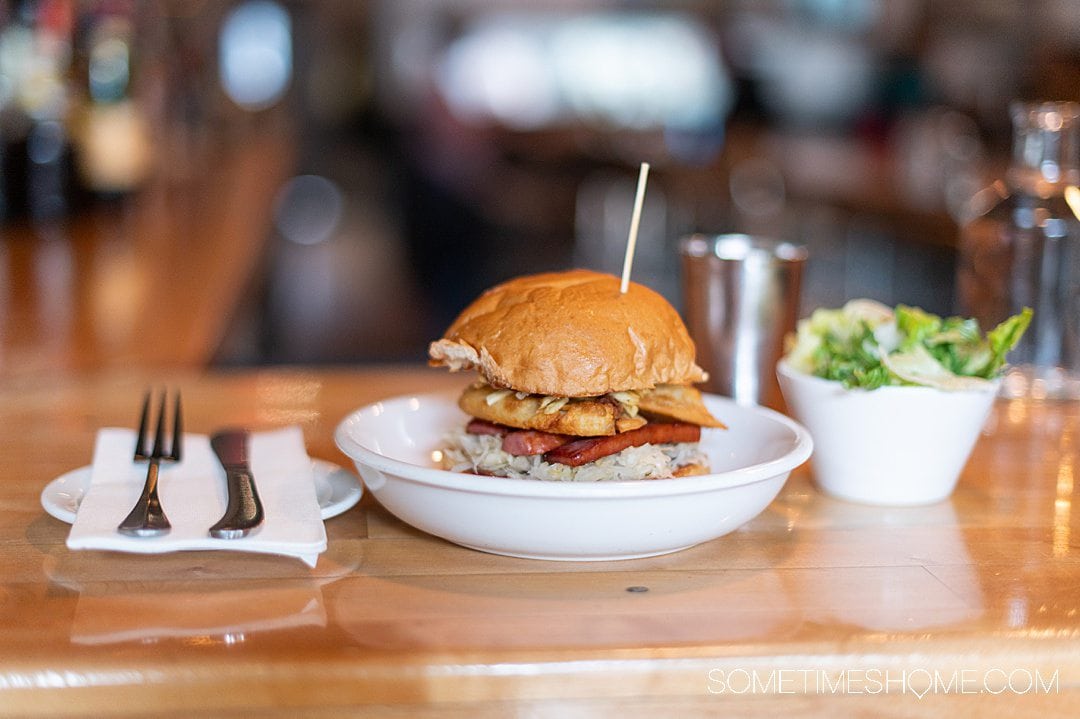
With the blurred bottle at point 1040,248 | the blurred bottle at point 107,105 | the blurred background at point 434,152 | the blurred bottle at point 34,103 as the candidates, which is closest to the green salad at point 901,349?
the blurred bottle at point 1040,248

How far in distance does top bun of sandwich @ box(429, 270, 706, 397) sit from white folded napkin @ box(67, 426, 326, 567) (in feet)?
0.50

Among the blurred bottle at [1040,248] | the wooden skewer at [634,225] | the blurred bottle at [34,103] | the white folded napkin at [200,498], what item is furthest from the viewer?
the blurred bottle at [34,103]

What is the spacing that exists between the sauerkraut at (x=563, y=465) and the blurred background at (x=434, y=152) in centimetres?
82

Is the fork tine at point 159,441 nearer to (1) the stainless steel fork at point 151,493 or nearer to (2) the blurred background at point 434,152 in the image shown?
(1) the stainless steel fork at point 151,493

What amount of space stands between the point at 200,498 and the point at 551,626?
0.99 ft

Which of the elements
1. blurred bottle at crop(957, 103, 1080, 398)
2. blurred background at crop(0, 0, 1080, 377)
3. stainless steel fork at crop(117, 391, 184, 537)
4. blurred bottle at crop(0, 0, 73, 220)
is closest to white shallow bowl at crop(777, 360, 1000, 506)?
blurred bottle at crop(957, 103, 1080, 398)

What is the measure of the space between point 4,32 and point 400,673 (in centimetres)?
244

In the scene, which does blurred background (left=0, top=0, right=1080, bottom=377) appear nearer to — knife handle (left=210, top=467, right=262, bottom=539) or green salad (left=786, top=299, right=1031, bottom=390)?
knife handle (left=210, top=467, right=262, bottom=539)

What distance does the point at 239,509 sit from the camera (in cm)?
78

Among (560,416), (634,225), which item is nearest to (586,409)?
(560,416)

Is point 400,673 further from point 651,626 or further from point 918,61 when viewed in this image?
point 918,61

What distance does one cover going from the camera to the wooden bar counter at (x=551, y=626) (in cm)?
63

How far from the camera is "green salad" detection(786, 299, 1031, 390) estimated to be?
913 mm

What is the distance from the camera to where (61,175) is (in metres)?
2.91
